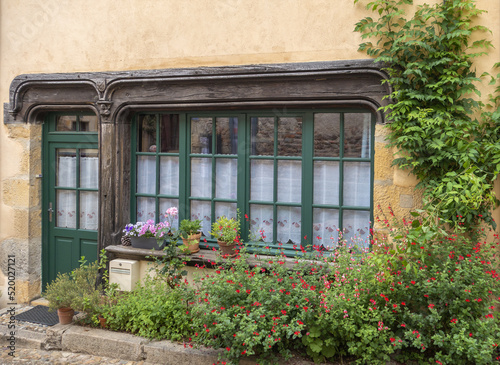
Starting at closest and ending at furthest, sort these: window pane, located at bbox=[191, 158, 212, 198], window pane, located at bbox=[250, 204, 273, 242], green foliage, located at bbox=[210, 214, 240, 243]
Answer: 1. green foliage, located at bbox=[210, 214, 240, 243]
2. window pane, located at bbox=[250, 204, 273, 242]
3. window pane, located at bbox=[191, 158, 212, 198]

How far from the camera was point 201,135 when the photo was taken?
5.32m

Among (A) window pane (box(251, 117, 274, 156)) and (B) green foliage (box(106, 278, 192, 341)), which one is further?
(A) window pane (box(251, 117, 274, 156))

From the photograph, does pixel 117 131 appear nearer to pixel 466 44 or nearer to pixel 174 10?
pixel 174 10

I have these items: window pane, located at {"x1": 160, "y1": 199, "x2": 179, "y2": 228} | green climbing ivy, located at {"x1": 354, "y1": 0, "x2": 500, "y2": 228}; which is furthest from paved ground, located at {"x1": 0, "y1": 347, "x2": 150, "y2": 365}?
green climbing ivy, located at {"x1": 354, "y1": 0, "x2": 500, "y2": 228}

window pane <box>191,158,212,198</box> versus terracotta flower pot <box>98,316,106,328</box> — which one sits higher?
window pane <box>191,158,212,198</box>

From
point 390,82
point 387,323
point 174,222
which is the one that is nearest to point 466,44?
point 390,82

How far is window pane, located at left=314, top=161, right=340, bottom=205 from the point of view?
4.84 metres

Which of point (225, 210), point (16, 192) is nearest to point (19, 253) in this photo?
point (16, 192)

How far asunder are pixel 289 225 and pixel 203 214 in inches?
39.6

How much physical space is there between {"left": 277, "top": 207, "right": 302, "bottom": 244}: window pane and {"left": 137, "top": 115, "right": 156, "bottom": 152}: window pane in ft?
5.58

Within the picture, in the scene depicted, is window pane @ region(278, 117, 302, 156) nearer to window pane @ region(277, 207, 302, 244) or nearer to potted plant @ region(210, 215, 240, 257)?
window pane @ region(277, 207, 302, 244)

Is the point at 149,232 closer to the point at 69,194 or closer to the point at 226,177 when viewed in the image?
the point at 226,177

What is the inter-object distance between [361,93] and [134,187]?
278 centimetres

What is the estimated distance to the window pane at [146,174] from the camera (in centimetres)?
552
